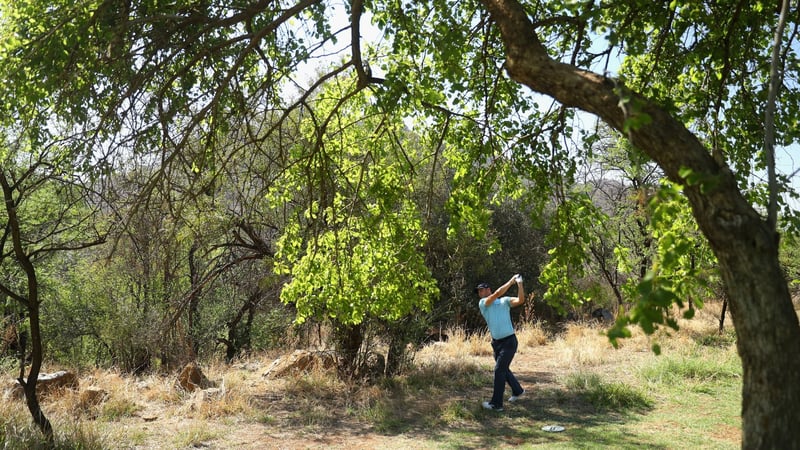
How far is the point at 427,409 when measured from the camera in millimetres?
8945

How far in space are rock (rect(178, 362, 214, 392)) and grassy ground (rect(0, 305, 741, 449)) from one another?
155 millimetres

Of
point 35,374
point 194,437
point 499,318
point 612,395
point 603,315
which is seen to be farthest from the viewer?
point 603,315

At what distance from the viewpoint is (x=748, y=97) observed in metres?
5.72

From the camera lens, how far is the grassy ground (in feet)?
23.5

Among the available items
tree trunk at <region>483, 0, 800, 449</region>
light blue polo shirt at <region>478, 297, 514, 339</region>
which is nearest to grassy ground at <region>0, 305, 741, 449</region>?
light blue polo shirt at <region>478, 297, 514, 339</region>

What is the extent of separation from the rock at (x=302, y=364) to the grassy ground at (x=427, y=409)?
24 cm

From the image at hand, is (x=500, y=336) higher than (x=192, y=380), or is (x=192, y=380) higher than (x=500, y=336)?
(x=500, y=336)

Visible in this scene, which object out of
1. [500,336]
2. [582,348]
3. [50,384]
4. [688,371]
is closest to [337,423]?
[500,336]

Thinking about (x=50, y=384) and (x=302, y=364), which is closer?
(x=50, y=384)

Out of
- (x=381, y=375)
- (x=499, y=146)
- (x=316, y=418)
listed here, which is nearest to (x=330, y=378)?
(x=381, y=375)

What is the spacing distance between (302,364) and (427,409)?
2.76 m

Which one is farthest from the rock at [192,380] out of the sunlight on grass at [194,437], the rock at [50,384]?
the sunlight on grass at [194,437]

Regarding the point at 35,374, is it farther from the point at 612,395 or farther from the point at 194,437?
the point at 612,395

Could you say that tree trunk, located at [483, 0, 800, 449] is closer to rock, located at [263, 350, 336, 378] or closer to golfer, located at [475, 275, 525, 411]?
golfer, located at [475, 275, 525, 411]
